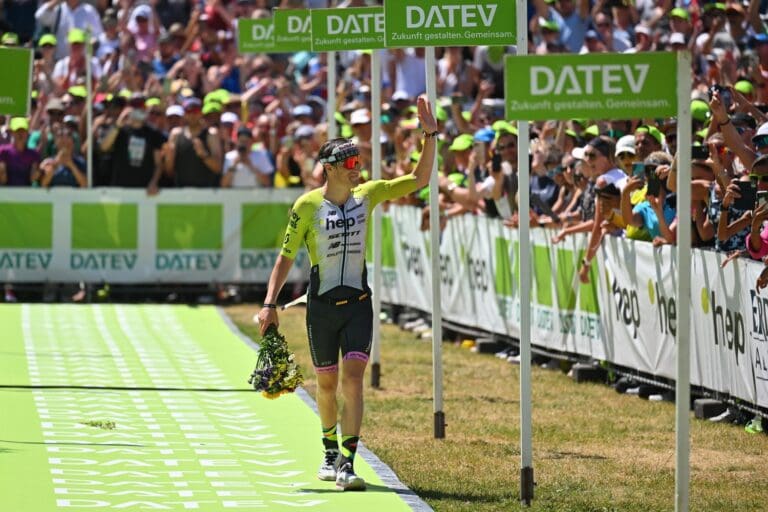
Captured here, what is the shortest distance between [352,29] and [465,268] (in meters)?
6.49

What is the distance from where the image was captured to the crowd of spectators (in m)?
15.2

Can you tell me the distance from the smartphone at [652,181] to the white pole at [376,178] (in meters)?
2.33

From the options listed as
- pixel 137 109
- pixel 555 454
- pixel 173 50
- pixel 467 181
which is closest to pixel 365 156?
pixel 467 181

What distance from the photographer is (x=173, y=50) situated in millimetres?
27922

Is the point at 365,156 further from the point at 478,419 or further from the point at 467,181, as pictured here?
the point at 478,419

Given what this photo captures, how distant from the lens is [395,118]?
77.1ft

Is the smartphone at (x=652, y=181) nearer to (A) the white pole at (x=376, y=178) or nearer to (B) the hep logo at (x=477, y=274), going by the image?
(A) the white pole at (x=376, y=178)

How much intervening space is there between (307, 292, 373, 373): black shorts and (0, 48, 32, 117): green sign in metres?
3.26

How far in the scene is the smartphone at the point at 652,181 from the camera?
14.5 metres

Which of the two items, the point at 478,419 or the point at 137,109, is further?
the point at 137,109

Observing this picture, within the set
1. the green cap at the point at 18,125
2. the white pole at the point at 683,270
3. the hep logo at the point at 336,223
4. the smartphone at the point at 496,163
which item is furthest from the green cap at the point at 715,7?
the white pole at the point at 683,270

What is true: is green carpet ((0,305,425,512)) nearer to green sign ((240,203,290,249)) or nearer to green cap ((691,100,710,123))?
green sign ((240,203,290,249))

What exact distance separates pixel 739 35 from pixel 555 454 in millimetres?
9603

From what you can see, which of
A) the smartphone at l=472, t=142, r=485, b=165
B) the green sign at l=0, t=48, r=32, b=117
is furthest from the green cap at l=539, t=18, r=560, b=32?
the green sign at l=0, t=48, r=32, b=117
